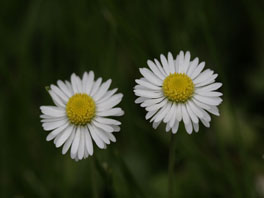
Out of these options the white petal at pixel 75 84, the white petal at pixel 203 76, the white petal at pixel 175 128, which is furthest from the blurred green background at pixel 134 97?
the white petal at pixel 175 128

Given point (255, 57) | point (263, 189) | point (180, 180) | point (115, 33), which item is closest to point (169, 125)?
point (115, 33)

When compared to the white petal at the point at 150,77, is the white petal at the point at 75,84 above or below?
above

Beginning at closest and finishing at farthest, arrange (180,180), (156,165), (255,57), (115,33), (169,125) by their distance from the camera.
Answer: (169,125), (115,33), (180,180), (156,165), (255,57)

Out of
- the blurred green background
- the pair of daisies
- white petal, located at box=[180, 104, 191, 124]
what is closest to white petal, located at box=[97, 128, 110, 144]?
the pair of daisies

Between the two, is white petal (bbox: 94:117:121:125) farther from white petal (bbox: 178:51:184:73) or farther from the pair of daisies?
white petal (bbox: 178:51:184:73)

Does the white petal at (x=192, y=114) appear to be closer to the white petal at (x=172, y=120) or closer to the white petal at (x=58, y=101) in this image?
the white petal at (x=172, y=120)

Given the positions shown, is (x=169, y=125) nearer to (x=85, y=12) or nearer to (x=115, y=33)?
(x=115, y=33)
